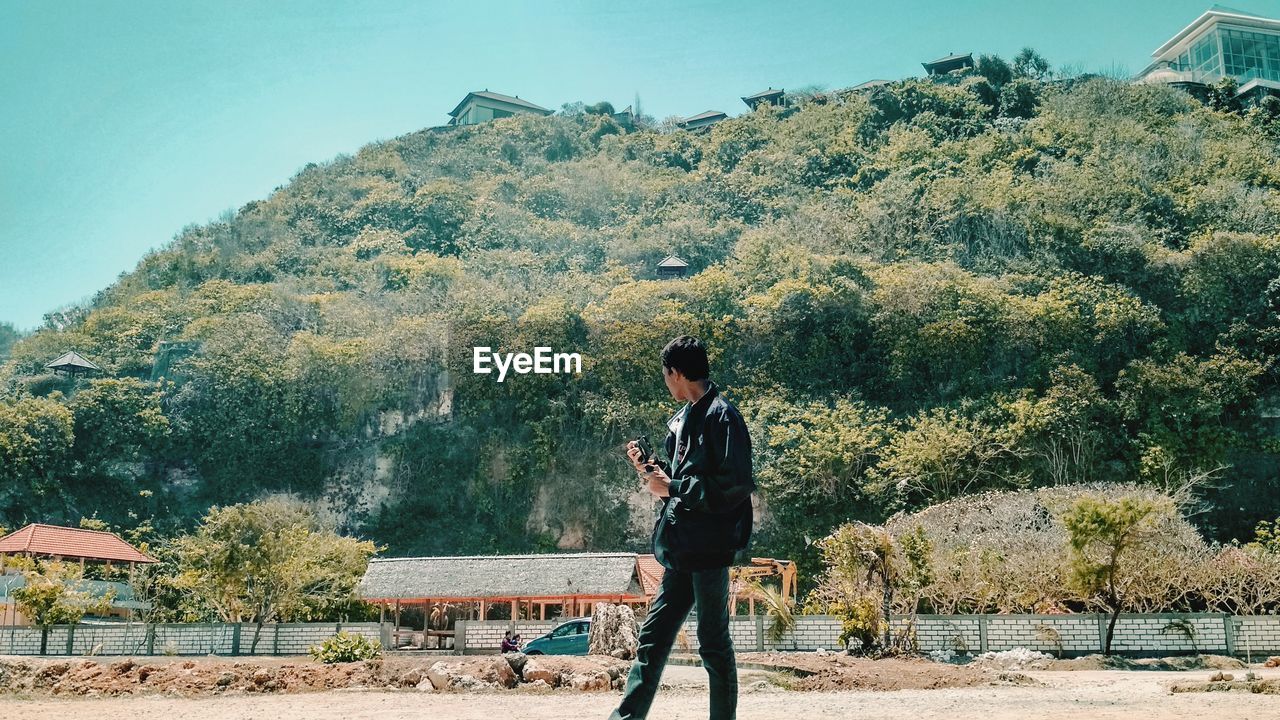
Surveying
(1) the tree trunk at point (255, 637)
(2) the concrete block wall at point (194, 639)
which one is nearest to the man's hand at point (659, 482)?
(1) the tree trunk at point (255, 637)

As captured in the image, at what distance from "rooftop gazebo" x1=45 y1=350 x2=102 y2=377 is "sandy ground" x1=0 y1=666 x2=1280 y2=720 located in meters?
46.2

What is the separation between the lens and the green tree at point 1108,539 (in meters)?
17.8

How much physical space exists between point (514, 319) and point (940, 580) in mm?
30019

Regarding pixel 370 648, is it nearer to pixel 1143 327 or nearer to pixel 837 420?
pixel 837 420

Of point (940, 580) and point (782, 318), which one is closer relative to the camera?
point (940, 580)

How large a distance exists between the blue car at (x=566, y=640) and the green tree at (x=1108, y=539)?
8.40m

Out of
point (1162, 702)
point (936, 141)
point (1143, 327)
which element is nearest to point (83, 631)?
point (1162, 702)

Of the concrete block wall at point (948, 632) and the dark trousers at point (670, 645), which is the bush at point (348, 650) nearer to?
the concrete block wall at point (948, 632)

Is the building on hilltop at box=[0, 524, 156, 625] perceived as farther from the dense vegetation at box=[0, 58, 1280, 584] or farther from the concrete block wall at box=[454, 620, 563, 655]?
the concrete block wall at box=[454, 620, 563, 655]

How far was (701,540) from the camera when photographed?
4.18 metres

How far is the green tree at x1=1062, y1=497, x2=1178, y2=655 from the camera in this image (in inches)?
700

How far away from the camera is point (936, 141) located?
6450 centimetres

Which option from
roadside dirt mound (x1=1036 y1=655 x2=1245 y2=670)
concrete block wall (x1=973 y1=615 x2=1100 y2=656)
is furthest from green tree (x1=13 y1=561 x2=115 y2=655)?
roadside dirt mound (x1=1036 y1=655 x2=1245 y2=670)

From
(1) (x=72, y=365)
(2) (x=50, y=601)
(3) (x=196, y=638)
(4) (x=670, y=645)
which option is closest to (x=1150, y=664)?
(4) (x=670, y=645)
